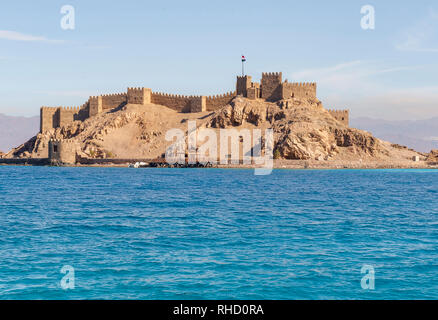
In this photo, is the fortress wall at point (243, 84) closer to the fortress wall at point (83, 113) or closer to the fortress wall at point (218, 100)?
the fortress wall at point (218, 100)

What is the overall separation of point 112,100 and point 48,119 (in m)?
14.6

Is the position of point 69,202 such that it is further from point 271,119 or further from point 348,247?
point 271,119

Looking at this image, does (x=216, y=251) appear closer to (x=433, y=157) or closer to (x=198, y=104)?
(x=198, y=104)

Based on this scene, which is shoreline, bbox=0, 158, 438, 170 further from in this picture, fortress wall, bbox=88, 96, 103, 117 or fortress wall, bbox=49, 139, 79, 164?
fortress wall, bbox=88, 96, 103, 117

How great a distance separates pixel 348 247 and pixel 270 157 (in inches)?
2460

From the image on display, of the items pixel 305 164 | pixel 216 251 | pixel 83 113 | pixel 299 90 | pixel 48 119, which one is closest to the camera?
pixel 216 251

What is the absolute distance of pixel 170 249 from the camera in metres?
15.3

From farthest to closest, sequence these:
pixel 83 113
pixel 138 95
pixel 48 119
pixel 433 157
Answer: pixel 48 119 → pixel 83 113 → pixel 138 95 → pixel 433 157

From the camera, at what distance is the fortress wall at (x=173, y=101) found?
94125mm

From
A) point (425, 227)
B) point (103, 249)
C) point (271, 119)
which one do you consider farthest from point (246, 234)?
point (271, 119)

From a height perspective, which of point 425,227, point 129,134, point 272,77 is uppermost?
point 272,77

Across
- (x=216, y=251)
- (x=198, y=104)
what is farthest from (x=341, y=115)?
(x=216, y=251)

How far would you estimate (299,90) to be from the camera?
86500 mm
